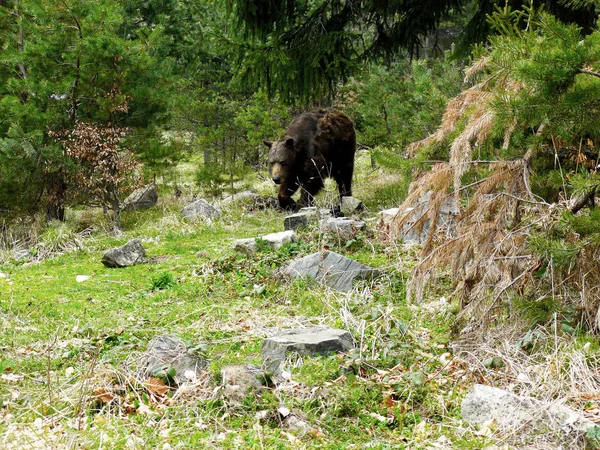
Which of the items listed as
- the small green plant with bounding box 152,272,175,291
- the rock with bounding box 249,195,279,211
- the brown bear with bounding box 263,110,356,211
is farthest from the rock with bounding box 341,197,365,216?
the small green plant with bounding box 152,272,175,291

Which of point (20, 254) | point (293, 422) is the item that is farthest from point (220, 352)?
point (20, 254)

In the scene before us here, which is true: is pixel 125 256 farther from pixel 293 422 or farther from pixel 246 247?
pixel 293 422

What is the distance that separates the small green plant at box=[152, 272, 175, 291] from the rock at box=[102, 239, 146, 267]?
1558 millimetres

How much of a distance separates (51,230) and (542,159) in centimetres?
883

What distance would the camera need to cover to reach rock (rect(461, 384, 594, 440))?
3791mm

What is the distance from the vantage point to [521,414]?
3910 mm

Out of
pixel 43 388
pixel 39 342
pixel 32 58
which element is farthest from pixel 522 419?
pixel 32 58

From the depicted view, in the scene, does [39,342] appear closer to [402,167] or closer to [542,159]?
[402,167]

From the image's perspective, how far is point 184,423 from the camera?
13.2 ft

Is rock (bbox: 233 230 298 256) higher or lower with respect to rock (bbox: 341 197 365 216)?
higher

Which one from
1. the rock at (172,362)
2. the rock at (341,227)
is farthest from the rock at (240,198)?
the rock at (172,362)

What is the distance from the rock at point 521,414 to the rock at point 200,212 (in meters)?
9.06

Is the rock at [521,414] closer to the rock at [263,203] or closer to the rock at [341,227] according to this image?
the rock at [341,227]

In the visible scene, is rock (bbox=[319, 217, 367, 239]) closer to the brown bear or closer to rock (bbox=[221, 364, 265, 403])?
the brown bear
